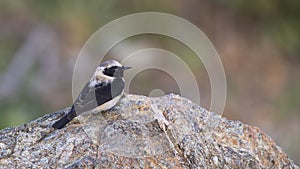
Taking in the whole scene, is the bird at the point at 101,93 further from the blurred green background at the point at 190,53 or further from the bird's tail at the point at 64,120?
the blurred green background at the point at 190,53

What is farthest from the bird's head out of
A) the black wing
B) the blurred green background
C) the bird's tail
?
the blurred green background

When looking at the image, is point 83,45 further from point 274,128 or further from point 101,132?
point 101,132

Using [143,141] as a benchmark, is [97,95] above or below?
above

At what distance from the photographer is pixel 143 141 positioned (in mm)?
5750

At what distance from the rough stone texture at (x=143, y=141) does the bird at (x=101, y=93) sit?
75mm

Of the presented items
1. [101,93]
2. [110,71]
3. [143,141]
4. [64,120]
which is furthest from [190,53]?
[143,141]

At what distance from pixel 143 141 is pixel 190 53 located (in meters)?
10.3

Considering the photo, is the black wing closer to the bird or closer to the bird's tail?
the bird

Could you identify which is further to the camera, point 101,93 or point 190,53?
point 190,53

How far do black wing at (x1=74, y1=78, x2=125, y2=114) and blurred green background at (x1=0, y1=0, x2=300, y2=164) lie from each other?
669 centimetres

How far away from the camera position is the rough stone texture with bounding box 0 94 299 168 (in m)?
5.52

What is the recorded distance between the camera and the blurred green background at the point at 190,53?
48.5 feet

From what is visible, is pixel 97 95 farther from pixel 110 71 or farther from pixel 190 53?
pixel 190 53

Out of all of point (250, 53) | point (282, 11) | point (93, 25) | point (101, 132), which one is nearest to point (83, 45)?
point (93, 25)
